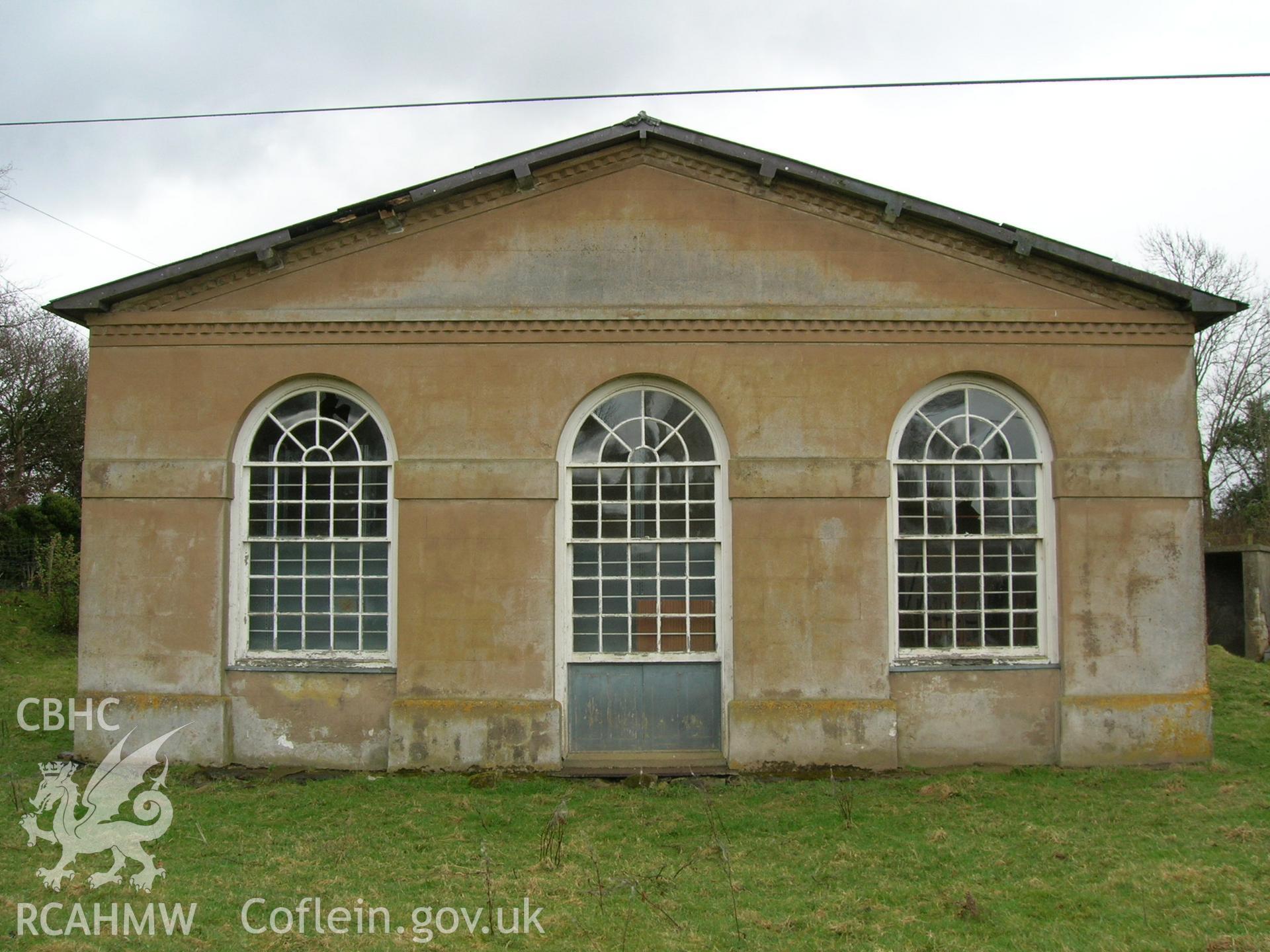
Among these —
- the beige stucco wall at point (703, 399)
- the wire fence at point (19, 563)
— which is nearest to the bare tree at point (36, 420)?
the wire fence at point (19, 563)

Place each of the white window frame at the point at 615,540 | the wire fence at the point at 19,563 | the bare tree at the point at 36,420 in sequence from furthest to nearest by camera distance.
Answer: the bare tree at the point at 36,420 → the wire fence at the point at 19,563 → the white window frame at the point at 615,540

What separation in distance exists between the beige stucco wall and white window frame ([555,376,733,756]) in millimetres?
148

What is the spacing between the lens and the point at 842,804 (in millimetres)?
9141

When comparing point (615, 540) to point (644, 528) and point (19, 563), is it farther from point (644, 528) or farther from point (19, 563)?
point (19, 563)

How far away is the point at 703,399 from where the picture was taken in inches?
439

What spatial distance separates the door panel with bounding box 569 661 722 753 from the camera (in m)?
11.0

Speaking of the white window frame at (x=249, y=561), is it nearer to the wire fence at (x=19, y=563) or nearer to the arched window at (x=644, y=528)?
the arched window at (x=644, y=528)

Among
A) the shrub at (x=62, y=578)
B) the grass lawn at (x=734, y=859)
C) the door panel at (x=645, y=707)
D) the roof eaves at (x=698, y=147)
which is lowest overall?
the grass lawn at (x=734, y=859)

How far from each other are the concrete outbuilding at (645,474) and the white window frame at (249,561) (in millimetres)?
39

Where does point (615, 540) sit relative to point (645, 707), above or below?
above

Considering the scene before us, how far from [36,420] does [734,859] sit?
30.2m

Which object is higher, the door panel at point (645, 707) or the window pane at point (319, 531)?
the window pane at point (319, 531)

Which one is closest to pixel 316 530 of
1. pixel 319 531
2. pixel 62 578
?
pixel 319 531

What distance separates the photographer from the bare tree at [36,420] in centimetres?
3078
